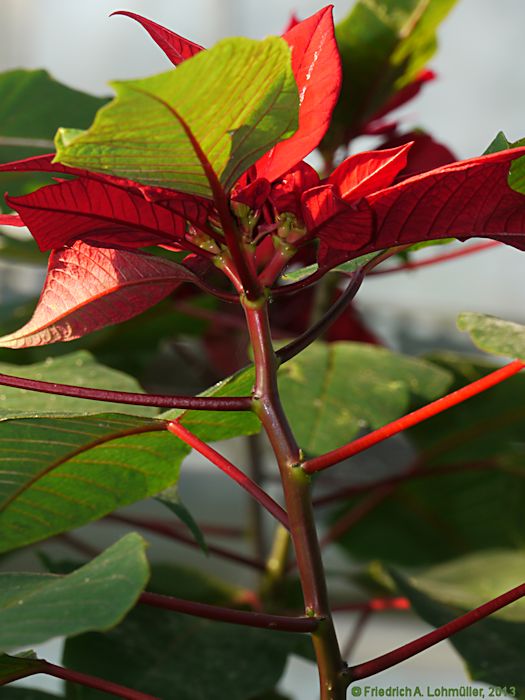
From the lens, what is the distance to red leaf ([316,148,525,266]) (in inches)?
13.4

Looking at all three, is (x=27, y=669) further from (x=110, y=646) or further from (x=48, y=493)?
(x=110, y=646)

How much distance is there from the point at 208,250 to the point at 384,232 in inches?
3.0

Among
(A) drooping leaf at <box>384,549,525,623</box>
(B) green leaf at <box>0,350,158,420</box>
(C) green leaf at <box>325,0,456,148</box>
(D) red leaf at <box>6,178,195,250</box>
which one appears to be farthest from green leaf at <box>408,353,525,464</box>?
(D) red leaf at <box>6,178,195,250</box>

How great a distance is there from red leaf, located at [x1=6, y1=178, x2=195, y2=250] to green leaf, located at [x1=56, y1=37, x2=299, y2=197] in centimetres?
4

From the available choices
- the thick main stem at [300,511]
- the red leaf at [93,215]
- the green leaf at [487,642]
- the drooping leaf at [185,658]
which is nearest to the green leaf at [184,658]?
the drooping leaf at [185,658]

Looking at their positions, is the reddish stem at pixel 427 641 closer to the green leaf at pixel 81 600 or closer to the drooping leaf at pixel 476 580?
the green leaf at pixel 81 600

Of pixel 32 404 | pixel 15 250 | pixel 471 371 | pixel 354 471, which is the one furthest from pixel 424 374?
pixel 354 471

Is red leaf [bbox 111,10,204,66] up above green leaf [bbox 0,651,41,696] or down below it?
above

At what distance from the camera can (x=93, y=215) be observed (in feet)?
1.18

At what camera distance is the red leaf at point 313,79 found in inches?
13.7

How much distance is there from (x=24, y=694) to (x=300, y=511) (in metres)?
0.29

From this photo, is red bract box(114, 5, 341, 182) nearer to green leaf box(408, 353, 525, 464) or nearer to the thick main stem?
the thick main stem

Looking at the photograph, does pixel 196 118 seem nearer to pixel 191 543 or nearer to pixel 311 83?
pixel 311 83

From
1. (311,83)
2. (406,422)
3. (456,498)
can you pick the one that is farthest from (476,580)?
(311,83)
